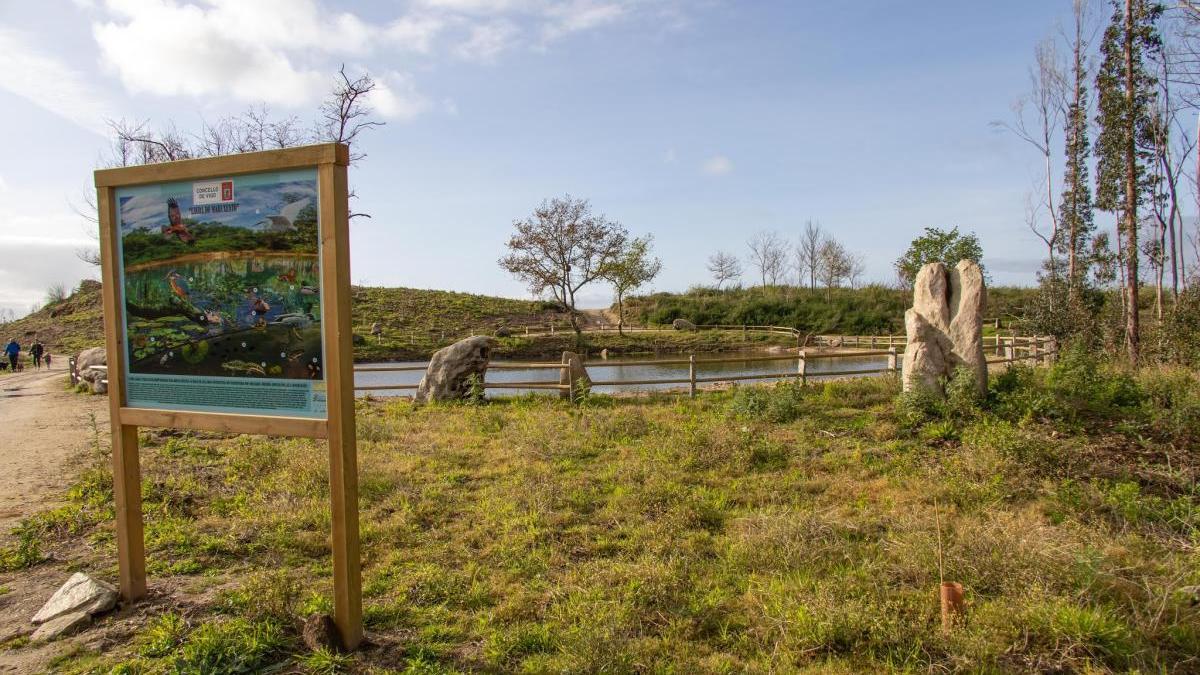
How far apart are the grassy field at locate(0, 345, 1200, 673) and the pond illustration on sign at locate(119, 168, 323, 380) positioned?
5.08ft

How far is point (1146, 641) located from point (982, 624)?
0.86 m

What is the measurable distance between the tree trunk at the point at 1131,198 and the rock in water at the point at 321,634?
17.1m

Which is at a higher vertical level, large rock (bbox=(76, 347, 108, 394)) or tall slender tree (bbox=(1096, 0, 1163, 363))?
tall slender tree (bbox=(1096, 0, 1163, 363))

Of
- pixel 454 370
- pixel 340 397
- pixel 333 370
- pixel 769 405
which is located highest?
pixel 333 370

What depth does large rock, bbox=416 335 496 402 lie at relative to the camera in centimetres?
1262

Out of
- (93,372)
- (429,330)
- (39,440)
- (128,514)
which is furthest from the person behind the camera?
(429,330)

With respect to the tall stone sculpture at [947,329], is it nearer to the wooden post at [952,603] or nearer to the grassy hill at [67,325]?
the wooden post at [952,603]

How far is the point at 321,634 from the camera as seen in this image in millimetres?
3605

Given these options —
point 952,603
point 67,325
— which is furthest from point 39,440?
point 67,325

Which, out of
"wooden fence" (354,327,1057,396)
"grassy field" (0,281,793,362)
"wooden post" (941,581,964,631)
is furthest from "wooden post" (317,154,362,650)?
"grassy field" (0,281,793,362)

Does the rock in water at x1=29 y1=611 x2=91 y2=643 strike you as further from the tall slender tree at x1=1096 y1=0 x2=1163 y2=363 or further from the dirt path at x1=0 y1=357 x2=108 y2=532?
the tall slender tree at x1=1096 y1=0 x2=1163 y2=363

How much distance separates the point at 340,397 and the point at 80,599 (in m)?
2.30

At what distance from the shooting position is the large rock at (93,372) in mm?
14711

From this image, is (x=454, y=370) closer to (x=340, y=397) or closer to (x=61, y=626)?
(x=61, y=626)
